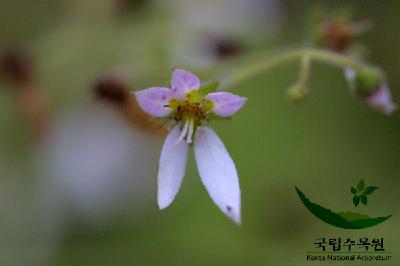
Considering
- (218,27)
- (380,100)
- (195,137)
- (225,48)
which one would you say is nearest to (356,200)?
(380,100)

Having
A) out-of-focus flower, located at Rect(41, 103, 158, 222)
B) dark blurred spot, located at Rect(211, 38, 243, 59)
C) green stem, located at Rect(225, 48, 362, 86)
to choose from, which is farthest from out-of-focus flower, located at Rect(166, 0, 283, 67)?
green stem, located at Rect(225, 48, 362, 86)

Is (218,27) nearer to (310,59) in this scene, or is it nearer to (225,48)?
(225,48)

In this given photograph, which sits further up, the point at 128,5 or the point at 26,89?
the point at 128,5

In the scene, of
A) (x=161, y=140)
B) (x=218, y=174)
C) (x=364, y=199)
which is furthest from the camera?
(x=161, y=140)

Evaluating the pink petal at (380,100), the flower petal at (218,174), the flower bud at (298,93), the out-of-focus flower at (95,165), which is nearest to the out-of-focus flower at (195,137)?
the flower petal at (218,174)

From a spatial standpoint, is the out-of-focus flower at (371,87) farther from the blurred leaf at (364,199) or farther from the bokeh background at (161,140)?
the bokeh background at (161,140)

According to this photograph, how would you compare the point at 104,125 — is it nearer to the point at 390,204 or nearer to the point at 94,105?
the point at 94,105

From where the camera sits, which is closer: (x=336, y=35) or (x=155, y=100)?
(x=155, y=100)
